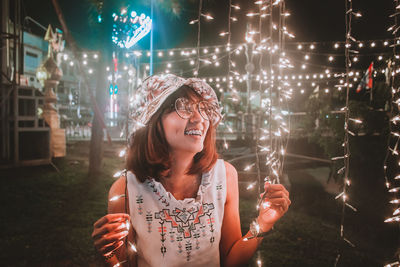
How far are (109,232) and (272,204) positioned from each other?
3.11ft

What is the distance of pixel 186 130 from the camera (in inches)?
62.5

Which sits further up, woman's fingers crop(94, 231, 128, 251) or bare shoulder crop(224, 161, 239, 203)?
bare shoulder crop(224, 161, 239, 203)

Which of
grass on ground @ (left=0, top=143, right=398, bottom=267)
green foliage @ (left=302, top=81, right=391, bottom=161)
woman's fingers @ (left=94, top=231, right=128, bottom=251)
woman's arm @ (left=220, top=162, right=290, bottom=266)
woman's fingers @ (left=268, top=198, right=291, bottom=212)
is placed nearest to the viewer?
woman's fingers @ (left=94, top=231, right=128, bottom=251)

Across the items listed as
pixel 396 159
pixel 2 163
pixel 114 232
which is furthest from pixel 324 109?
pixel 2 163

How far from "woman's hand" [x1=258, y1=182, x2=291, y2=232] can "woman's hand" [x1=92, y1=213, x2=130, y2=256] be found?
32.7 inches

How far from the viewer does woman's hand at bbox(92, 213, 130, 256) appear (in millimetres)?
1279

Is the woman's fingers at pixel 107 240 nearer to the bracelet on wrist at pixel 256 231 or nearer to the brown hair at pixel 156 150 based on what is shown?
the brown hair at pixel 156 150

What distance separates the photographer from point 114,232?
129 cm

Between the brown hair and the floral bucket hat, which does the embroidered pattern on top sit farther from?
the floral bucket hat

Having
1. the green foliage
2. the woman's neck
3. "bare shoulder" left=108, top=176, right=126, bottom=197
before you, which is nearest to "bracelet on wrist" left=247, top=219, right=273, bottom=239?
the woman's neck

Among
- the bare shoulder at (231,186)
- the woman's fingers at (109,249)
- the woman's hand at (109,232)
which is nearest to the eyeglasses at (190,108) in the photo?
the bare shoulder at (231,186)

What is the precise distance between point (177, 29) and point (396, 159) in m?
10.8

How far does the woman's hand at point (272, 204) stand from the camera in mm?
1491

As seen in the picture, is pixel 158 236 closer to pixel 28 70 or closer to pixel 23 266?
pixel 23 266
